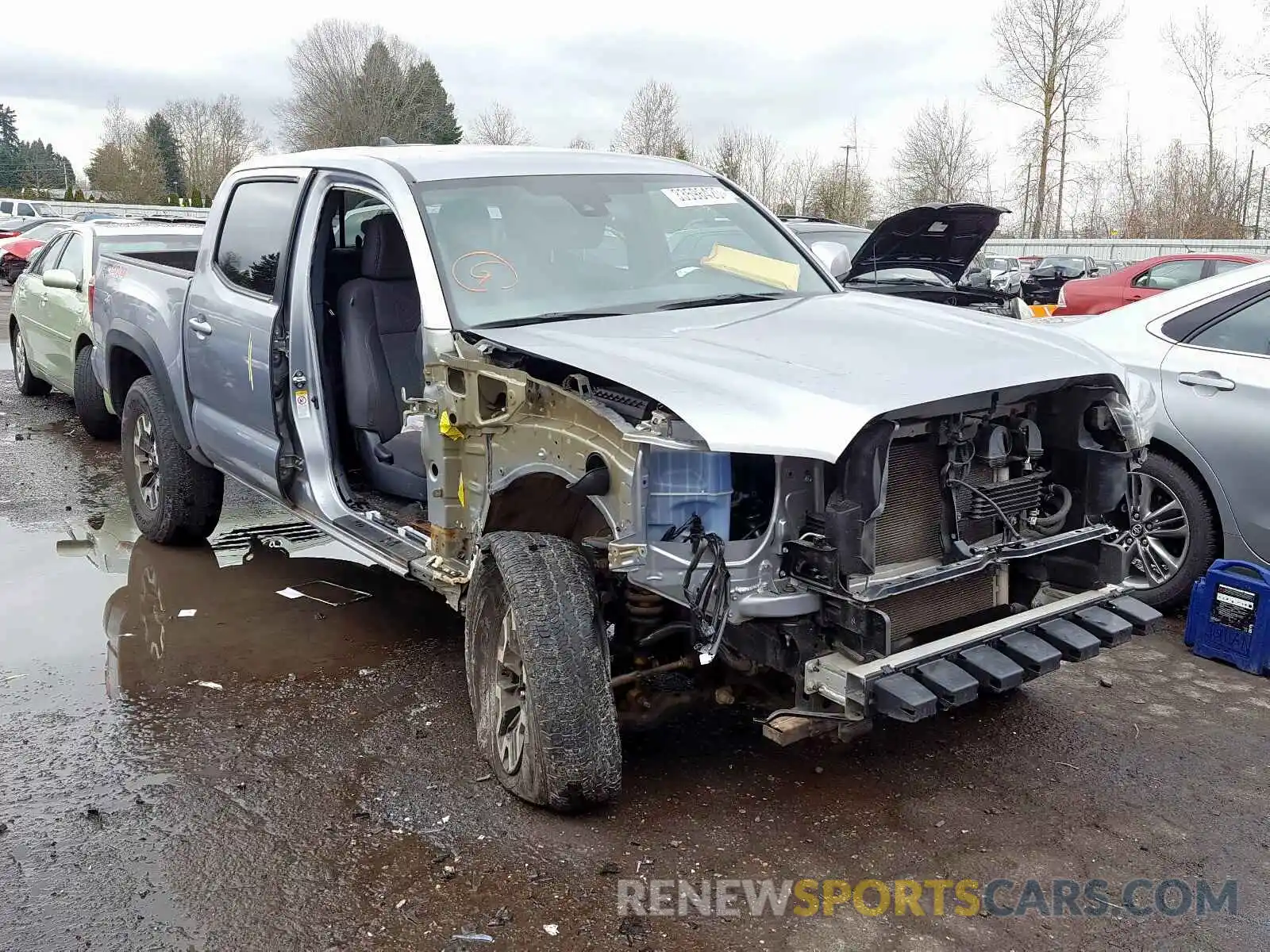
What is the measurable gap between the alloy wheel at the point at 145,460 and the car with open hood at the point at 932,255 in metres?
4.48

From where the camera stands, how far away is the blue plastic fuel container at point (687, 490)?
3.18m

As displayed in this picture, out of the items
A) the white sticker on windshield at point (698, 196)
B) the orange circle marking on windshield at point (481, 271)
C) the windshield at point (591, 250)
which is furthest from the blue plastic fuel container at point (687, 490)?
the white sticker on windshield at point (698, 196)

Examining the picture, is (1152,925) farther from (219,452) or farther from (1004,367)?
(219,452)

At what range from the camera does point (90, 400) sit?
9.33 m

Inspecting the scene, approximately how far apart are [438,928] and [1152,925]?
1886mm

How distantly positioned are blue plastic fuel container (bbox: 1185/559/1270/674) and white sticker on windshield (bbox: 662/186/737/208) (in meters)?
2.63

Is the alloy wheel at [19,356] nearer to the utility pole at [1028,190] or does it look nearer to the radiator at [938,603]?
the radiator at [938,603]

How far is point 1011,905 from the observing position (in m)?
3.16

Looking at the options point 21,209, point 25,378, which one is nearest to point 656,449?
point 25,378

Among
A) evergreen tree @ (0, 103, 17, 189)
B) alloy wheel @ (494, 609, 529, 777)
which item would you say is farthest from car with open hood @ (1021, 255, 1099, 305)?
evergreen tree @ (0, 103, 17, 189)

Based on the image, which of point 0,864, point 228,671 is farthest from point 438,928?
point 228,671

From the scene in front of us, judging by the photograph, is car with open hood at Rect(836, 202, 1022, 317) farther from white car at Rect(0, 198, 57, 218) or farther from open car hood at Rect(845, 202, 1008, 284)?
white car at Rect(0, 198, 57, 218)

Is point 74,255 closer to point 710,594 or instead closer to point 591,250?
point 591,250

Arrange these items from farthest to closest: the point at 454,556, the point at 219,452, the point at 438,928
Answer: the point at 219,452, the point at 454,556, the point at 438,928
